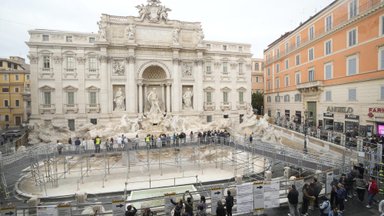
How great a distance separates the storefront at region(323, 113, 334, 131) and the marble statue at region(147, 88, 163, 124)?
1959cm

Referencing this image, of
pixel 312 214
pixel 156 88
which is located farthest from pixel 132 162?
pixel 312 214

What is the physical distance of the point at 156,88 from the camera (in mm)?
29906

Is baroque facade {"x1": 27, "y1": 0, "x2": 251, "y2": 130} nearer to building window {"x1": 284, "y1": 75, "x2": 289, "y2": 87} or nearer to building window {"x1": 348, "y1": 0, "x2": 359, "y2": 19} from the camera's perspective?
building window {"x1": 284, "y1": 75, "x2": 289, "y2": 87}

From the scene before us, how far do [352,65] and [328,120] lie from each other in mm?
6872

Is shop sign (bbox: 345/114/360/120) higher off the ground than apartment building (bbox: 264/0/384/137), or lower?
lower

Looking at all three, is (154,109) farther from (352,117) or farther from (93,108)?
(352,117)

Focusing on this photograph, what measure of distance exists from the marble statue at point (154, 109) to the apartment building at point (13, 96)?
2852 centimetres

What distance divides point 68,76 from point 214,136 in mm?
19816

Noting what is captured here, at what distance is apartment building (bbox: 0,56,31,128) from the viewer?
40.7 m

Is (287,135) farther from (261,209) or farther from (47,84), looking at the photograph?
(47,84)

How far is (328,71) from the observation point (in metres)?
25.2

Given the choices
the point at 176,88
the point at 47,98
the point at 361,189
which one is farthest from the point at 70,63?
the point at 361,189

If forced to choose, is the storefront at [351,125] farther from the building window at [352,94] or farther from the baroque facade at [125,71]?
the baroque facade at [125,71]

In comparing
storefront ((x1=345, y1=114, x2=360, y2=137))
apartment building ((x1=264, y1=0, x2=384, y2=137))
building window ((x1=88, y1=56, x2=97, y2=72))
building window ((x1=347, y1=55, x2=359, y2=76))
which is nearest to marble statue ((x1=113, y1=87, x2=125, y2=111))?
building window ((x1=88, y1=56, x2=97, y2=72))
